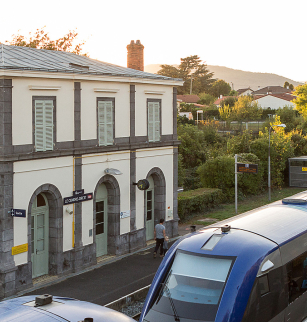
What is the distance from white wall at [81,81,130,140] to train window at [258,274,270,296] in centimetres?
1091

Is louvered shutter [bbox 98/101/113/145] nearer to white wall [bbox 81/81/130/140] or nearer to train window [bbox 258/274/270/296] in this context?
white wall [bbox 81/81/130/140]

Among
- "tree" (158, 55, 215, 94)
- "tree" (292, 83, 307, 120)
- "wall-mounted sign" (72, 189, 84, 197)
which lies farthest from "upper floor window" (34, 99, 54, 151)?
"tree" (158, 55, 215, 94)

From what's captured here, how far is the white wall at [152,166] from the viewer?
2081 centimetres

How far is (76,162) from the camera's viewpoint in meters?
17.5

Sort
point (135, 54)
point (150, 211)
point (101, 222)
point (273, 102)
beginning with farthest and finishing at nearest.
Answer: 1. point (273, 102)
2. point (135, 54)
3. point (150, 211)
4. point (101, 222)

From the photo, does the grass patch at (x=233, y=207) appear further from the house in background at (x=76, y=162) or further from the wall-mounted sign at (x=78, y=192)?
the wall-mounted sign at (x=78, y=192)

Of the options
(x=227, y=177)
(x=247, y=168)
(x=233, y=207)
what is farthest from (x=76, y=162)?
(x=227, y=177)

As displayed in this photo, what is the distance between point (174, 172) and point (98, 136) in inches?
225

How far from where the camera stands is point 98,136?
→ 736 inches

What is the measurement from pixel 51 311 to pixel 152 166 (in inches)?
649

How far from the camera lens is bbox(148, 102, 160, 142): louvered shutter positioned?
21.4 meters

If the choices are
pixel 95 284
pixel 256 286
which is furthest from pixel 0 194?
pixel 256 286

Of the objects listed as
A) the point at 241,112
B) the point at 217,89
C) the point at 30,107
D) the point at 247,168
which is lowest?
the point at 247,168

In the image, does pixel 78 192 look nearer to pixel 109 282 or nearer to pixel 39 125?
pixel 39 125
